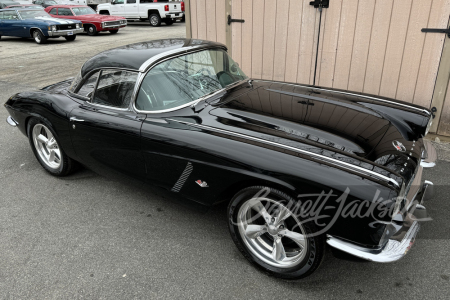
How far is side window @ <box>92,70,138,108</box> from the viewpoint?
3.22 meters

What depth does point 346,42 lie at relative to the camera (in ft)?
17.6

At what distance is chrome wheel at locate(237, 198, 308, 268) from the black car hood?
49 cm

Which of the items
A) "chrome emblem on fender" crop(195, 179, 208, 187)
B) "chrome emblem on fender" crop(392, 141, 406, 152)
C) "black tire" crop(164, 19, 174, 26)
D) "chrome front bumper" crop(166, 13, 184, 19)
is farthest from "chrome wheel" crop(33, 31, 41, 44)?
"chrome emblem on fender" crop(392, 141, 406, 152)

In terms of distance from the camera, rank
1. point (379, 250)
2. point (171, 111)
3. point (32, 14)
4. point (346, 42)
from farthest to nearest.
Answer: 1. point (32, 14)
2. point (346, 42)
3. point (171, 111)
4. point (379, 250)

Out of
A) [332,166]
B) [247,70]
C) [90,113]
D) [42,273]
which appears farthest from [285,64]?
[42,273]

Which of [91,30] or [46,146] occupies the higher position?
[91,30]

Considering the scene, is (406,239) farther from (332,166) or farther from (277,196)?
(277,196)

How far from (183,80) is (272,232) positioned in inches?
63.0

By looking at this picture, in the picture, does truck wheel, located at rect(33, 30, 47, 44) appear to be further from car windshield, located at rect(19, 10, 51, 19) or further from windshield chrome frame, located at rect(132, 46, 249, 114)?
windshield chrome frame, located at rect(132, 46, 249, 114)

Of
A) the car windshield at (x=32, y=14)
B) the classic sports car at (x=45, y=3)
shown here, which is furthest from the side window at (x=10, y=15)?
the classic sports car at (x=45, y=3)

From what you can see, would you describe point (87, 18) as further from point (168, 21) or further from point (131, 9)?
point (168, 21)

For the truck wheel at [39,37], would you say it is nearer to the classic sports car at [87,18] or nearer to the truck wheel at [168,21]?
the classic sports car at [87,18]

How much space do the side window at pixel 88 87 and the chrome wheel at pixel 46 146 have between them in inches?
26.9

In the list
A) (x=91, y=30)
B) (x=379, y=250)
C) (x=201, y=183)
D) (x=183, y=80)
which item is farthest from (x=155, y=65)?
(x=91, y=30)
